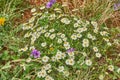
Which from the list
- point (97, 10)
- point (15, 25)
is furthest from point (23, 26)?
Result: point (97, 10)

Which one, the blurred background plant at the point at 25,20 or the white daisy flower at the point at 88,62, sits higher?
the blurred background plant at the point at 25,20

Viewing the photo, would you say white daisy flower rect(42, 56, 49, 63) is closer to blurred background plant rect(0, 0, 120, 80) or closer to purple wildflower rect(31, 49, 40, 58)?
purple wildflower rect(31, 49, 40, 58)

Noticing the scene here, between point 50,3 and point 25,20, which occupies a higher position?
point 50,3

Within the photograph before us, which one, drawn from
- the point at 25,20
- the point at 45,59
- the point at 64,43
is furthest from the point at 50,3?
the point at 45,59

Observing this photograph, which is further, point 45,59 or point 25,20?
point 25,20

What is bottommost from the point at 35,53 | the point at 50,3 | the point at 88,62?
the point at 88,62

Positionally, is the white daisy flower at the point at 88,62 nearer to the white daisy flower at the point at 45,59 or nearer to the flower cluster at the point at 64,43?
the flower cluster at the point at 64,43

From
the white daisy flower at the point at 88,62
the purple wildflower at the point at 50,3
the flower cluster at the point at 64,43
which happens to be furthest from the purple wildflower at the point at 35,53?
the purple wildflower at the point at 50,3

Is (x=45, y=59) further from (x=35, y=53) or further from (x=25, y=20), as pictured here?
(x=25, y=20)

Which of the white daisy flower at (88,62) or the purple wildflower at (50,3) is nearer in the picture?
the white daisy flower at (88,62)

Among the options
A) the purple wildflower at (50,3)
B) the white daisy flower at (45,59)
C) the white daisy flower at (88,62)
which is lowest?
→ the white daisy flower at (88,62)

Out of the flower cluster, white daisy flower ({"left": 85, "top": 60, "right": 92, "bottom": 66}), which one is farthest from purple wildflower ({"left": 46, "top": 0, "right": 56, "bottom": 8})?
white daisy flower ({"left": 85, "top": 60, "right": 92, "bottom": 66})
